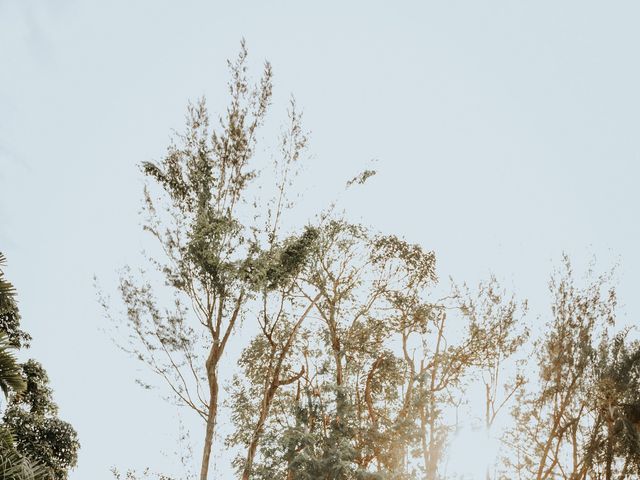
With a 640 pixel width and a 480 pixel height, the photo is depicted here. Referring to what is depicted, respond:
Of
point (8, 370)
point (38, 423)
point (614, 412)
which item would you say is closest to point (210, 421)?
point (8, 370)

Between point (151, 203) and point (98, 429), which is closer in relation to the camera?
point (151, 203)

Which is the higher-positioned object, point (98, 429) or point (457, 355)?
point (457, 355)

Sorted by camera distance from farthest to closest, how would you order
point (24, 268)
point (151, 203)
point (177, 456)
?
1. point (24, 268)
2. point (177, 456)
3. point (151, 203)

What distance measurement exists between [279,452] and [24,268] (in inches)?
729

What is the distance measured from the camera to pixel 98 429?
18.0 meters

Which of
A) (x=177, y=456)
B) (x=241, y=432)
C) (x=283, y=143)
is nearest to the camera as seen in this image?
(x=283, y=143)

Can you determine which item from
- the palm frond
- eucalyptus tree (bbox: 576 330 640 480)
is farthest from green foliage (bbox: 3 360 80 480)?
eucalyptus tree (bbox: 576 330 640 480)

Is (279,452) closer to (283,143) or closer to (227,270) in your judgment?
(227,270)

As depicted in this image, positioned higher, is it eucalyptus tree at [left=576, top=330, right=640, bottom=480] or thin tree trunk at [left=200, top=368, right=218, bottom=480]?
eucalyptus tree at [left=576, top=330, right=640, bottom=480]

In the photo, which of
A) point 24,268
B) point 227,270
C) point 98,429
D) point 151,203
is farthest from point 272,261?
point 24,268

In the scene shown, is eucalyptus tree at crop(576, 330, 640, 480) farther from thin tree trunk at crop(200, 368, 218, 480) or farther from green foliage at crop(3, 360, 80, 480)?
green foliage at crop(3, 360, 80, 480)

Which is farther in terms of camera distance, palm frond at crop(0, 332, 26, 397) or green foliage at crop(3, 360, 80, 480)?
green foliage at crop(3, 360, 80, 480)

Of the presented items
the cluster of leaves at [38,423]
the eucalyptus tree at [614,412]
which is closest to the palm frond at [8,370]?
the cluster of leaves at [38,423]

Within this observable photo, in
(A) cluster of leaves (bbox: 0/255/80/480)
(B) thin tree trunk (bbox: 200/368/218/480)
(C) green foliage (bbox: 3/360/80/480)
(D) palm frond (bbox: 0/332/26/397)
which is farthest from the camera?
(C) green foliage (bbox: 3/360/80/480)
